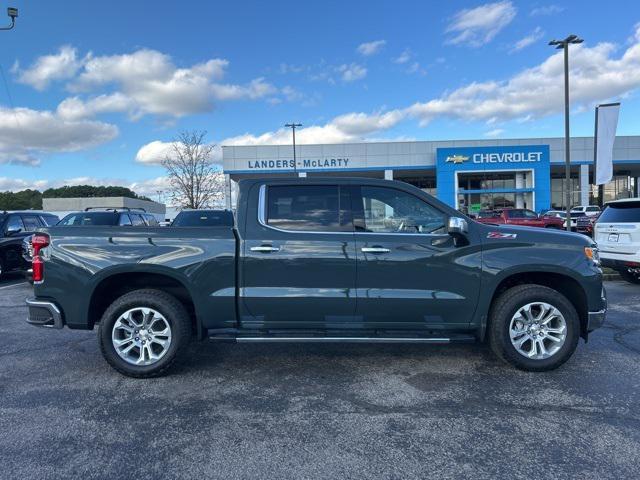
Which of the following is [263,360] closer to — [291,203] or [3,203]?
[291,203]

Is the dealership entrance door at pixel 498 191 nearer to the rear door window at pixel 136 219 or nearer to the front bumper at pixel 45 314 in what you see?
the rear door window at pixel 136 219

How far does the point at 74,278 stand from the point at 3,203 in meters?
94.0

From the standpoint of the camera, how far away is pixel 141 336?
4.43m

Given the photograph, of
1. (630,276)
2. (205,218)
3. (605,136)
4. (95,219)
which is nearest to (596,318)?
(630,276)

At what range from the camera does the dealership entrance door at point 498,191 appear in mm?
38487

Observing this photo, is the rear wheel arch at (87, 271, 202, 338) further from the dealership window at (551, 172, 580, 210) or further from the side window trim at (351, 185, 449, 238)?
the dealership window at (551, 172, 580, 210)

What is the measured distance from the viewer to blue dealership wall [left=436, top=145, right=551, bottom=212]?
38.0 m

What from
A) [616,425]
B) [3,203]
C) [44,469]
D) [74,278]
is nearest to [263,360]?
[74,278]

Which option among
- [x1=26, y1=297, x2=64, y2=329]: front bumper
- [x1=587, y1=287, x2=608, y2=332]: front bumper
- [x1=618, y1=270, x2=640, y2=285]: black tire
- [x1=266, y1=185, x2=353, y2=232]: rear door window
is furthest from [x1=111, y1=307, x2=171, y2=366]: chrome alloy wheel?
[x1=618, y1=270, x2=640, y2=285]: black tire

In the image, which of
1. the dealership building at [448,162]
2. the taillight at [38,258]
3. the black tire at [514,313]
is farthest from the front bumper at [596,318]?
the dealership building at [448,162]

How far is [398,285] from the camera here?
14.3 feet

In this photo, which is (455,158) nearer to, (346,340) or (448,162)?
(448,162)

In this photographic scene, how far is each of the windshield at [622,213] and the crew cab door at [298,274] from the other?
7020 mm

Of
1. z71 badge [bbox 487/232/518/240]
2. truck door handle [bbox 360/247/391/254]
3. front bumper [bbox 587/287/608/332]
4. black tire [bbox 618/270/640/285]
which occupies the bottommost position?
black tire [bbox 618/270/640/285]
